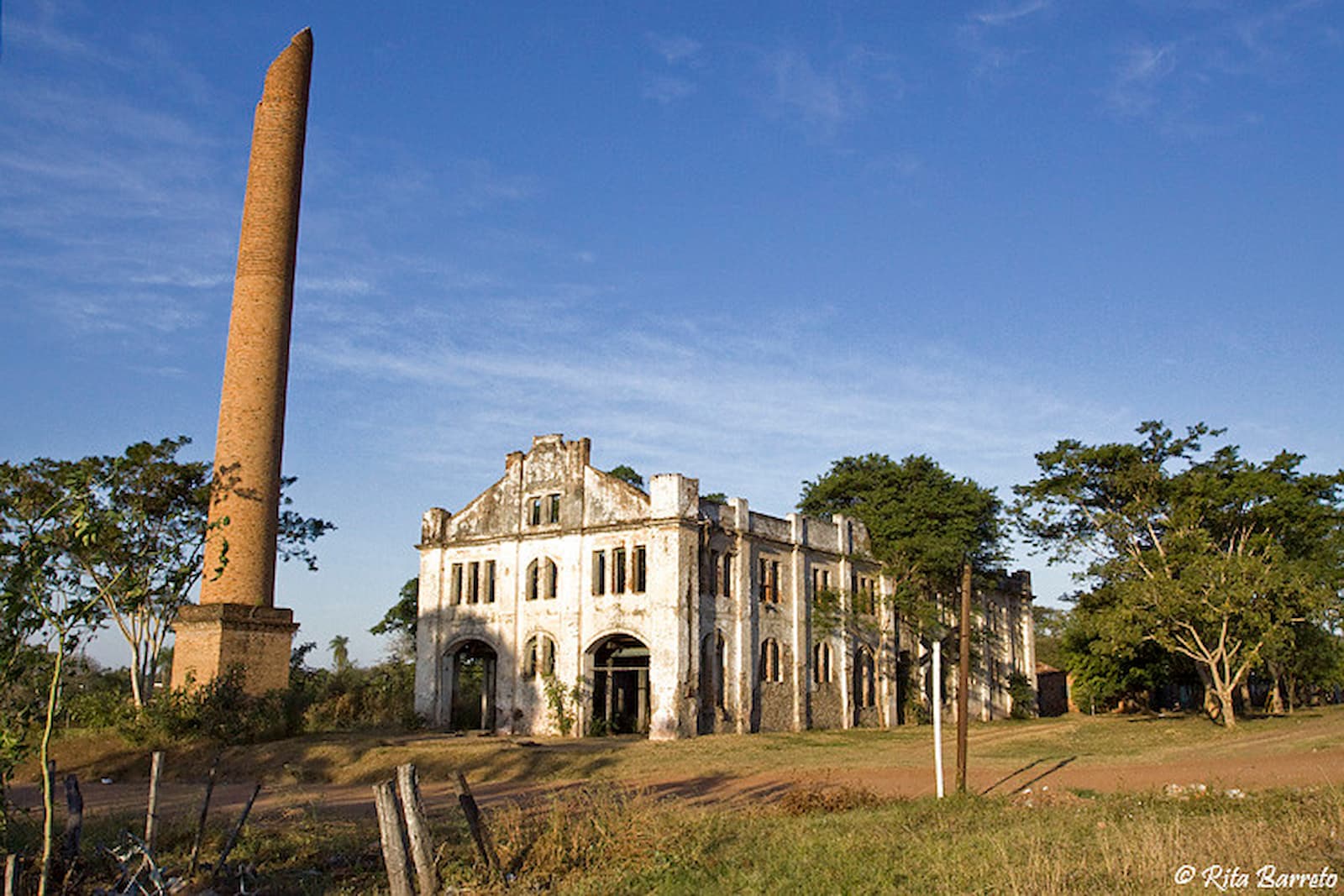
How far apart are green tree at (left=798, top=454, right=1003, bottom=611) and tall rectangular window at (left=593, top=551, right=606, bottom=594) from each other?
34.2 feet

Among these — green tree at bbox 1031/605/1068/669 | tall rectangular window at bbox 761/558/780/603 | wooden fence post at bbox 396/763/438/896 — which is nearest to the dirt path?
wooden fence post at bbox 396/763/438/896

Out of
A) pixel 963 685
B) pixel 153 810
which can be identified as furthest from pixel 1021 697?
pixel 153 810

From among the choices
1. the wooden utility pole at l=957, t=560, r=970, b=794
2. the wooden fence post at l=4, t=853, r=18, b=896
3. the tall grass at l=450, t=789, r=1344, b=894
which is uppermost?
the wooden utility pole at l=957, t=560, r=970, b=794

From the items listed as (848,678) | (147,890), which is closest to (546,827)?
(147,890)

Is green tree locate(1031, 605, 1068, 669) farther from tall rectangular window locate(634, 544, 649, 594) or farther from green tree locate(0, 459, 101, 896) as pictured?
green tree locate(0, 459, 101, 896)

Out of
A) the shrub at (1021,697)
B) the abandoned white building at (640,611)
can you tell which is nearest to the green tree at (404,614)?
the abandoned white building at (640,611)

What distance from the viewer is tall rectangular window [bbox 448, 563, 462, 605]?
36.9 meters

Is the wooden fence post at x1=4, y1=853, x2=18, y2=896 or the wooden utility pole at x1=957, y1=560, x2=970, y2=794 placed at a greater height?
the wooden utility pole at x1=957, y1=560, x2=970, y2=794

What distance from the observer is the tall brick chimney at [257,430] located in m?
26.4

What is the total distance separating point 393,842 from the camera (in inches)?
364

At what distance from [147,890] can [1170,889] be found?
347 inches

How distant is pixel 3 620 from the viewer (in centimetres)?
835

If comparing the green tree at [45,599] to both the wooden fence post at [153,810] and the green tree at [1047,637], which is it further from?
the green tree at [1047,637]

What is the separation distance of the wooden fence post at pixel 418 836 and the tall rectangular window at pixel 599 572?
23505 mm
